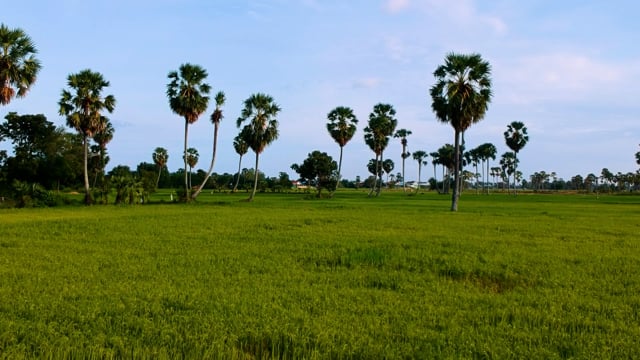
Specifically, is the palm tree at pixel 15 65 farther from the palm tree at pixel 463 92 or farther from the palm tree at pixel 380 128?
the palm tree at pixel 380 128

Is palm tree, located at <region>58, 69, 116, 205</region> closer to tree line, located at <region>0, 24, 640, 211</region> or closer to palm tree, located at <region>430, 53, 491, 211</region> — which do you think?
tree line, located at <region>0, 24, 640, 211</region>

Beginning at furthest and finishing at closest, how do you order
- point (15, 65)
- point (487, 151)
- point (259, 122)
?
point (487, 151) → point (259, 122) → point (15, 65)

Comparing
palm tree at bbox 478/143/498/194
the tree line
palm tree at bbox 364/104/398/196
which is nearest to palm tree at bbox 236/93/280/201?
the tree line

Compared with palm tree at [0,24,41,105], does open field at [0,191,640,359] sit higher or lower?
lower

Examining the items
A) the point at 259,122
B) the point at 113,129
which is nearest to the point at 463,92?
the point at 259,122

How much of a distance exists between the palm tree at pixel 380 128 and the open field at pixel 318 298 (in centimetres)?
5838

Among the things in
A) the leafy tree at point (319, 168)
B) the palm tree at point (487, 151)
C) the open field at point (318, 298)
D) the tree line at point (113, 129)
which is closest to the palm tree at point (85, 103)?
the tree line at point (113, 129)

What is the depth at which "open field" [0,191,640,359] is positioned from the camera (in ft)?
19.5

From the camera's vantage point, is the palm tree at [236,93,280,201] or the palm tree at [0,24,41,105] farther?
the palm tree at [236,93,280,201]

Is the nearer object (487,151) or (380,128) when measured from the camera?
(380,128)

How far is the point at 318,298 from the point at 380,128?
66812 millimetres

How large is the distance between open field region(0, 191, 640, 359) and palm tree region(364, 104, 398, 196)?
192ft

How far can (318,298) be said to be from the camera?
826 centimetres

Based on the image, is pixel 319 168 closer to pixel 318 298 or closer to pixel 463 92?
pixel 463 92
